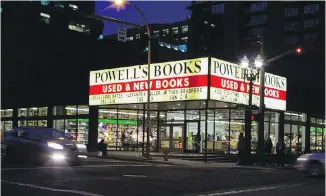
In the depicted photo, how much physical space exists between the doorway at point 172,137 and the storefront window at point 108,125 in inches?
143

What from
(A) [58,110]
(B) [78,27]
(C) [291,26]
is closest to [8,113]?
(A) [58,110]

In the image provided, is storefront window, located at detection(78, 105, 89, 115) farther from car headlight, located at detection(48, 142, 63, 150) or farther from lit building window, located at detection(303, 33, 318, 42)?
lit building window, located at detection(303, 33, 318, 42)

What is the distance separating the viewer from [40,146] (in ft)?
59.8

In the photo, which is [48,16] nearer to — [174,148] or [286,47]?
[286,47]

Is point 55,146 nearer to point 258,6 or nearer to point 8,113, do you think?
point 8,113

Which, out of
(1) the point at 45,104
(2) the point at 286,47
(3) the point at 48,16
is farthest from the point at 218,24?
(1) the point at 45,104

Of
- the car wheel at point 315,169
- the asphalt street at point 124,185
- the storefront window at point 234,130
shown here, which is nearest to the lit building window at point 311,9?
the storefront window at point 234,130

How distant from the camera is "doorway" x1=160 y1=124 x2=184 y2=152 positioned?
3488 centimetres

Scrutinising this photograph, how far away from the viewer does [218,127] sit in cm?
3372

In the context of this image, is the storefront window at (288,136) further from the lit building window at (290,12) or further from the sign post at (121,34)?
the lit building window at (290,12)

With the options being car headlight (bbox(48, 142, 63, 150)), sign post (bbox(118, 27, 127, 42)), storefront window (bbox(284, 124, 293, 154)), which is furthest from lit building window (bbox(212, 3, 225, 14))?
car headlight (bbox(48, 142, 63, 150))

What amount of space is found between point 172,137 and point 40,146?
18.0 metres

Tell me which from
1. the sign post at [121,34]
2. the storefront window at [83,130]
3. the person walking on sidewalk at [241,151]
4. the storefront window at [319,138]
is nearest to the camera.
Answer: the sign post at [121,34]

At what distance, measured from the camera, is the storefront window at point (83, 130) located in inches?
1394
